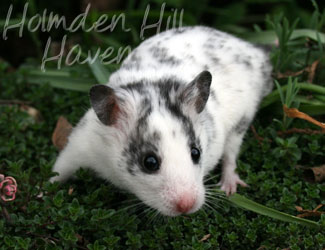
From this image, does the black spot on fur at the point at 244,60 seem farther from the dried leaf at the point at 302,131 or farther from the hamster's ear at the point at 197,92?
the hamster's ear at the point at 197,92

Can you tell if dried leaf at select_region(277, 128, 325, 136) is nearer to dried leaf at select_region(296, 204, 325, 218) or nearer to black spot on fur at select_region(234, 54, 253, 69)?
black spot on fur at select_region(234, 54, 253, 69)

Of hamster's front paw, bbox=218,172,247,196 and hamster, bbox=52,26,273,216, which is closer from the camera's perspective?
hamster, bbox=52,26,273,216

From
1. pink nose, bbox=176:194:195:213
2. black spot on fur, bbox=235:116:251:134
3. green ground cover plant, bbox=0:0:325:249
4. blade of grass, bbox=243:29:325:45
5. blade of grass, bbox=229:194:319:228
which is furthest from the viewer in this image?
blade of grass, bbox=243:29:325:45

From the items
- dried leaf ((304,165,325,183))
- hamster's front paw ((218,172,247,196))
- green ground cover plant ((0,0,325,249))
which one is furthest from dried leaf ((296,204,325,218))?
hamster's front paw ((218,172,247,196))

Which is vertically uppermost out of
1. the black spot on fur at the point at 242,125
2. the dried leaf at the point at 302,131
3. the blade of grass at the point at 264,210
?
the black spot on fur at the point at 242,125

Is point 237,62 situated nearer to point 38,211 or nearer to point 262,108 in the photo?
point 262,108

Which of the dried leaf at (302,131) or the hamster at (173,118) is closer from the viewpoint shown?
the hamster at (173,118)

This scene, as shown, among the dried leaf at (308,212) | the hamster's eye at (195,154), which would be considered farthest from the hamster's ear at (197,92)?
the dried leaf at (308,212)
